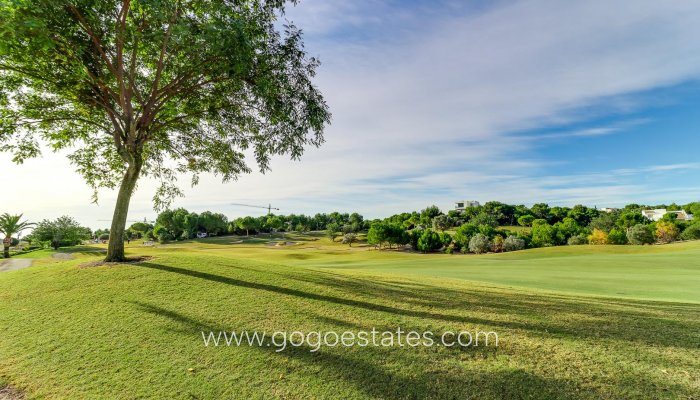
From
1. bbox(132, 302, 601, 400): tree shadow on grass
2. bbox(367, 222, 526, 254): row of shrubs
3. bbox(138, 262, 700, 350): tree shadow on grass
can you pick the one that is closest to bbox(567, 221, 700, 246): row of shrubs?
bbox(367, 222, 526, 254): row of shrubs

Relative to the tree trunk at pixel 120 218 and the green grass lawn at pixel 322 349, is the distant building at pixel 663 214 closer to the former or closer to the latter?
the green grass lawn at pixel 322 349

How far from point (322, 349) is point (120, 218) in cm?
1088

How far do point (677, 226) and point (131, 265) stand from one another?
9683 centimetres

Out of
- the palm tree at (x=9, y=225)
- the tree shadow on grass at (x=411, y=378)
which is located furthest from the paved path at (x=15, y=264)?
the tree shadow on grass at (x=411, y=378)

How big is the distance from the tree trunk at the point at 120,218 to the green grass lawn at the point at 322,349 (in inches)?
78.9

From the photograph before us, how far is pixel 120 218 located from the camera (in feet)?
40.7

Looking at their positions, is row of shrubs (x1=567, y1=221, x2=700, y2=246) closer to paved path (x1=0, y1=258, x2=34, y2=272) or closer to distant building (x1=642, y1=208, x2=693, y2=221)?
distant building (x1=642, y1=208, x2=693, y2=221)

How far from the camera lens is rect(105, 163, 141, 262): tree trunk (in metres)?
12.2

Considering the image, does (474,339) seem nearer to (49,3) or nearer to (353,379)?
(353,379)

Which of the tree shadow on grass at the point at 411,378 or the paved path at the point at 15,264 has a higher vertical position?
the tree shadow on grass at the point at 411,378

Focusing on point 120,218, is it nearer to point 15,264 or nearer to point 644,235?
point 15,264

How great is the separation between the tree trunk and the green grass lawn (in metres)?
2.00

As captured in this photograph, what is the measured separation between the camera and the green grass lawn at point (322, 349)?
4312mm

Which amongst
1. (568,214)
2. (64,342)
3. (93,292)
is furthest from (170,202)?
(568,214)
